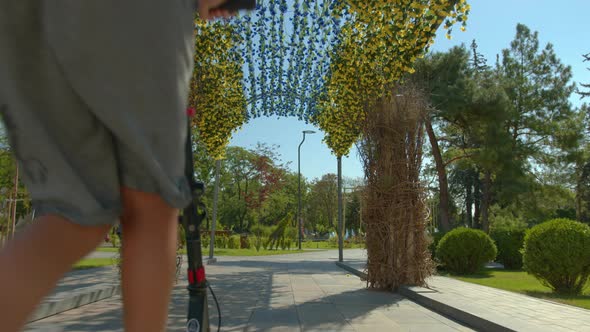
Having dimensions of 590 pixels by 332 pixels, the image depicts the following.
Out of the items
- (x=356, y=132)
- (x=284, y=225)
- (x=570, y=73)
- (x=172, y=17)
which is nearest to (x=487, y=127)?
(x=570, y=73)

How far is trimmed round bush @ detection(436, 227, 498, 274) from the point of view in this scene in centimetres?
1255

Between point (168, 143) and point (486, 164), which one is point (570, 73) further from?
point (168, 143)

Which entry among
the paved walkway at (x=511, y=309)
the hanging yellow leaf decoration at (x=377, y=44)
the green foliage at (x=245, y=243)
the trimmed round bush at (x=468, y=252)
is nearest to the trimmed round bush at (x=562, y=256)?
the paved walkway at (x=511, y=309)

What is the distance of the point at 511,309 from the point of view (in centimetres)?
551

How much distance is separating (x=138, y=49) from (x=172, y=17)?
11 centimetres

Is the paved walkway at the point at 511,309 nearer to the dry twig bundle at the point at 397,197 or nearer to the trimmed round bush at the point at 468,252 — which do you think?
the dry twig bundle at the point at 397,197

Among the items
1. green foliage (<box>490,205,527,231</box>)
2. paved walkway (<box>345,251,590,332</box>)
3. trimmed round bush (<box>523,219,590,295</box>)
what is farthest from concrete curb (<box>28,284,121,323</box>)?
green foliage (<box>490,205,527,231</box>)

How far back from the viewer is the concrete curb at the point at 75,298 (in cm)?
479

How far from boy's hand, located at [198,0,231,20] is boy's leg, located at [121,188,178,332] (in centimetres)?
53

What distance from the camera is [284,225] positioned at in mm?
30984

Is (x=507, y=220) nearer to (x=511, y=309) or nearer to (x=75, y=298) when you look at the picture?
(x=511, y=309)

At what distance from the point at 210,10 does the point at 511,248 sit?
52.4ft

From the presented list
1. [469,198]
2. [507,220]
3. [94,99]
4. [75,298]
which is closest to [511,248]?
[75,298]

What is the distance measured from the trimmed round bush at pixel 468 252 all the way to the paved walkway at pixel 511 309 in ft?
16.9
